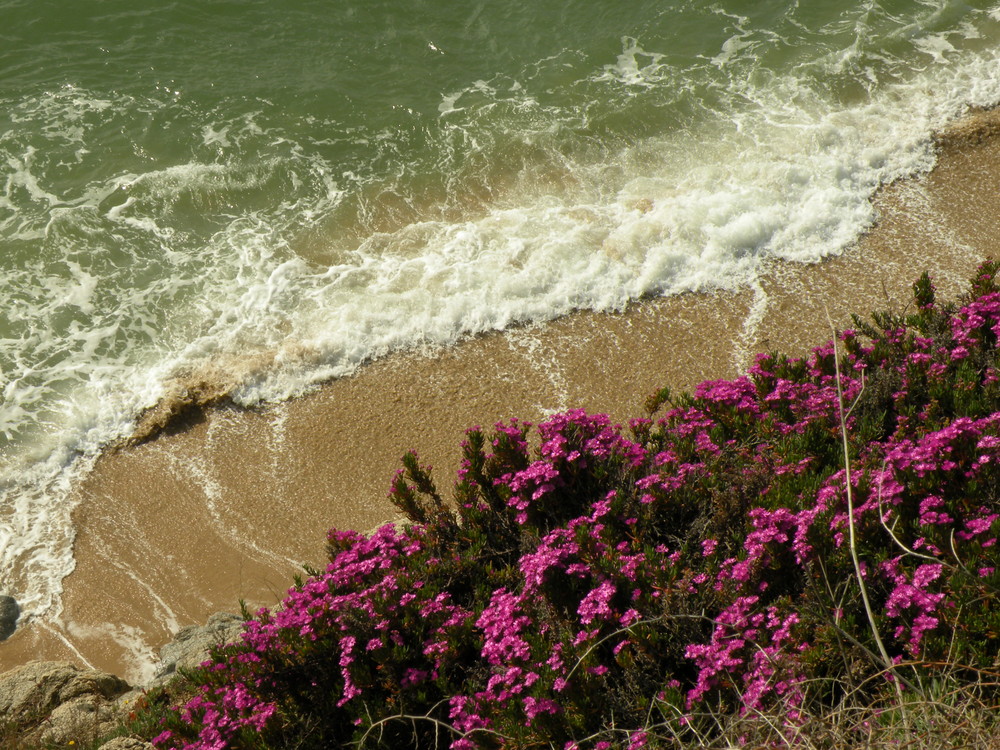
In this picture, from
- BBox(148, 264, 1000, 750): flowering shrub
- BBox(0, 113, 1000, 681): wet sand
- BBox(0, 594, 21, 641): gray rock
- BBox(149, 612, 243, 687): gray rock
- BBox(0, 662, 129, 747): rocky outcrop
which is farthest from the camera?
BBox(0, 113, 1000, 681): wet sand

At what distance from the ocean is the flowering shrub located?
125 inches

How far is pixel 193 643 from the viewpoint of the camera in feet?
19.2

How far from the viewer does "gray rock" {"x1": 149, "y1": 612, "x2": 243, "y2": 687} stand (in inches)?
218

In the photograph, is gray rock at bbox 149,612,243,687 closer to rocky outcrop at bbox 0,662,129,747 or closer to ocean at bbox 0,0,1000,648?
rocky outcrop at bbox 0,662,129,747

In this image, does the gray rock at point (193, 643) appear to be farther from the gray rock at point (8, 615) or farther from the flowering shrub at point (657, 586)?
the gray rock at point (8, 615)

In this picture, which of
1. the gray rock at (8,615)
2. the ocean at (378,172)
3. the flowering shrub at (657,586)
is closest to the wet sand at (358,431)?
the gray rock at (8,615)

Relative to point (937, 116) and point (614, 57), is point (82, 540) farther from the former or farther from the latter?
point (937, 116)

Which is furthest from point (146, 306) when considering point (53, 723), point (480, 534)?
point (480, 534)

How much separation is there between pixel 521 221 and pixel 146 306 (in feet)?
12.8

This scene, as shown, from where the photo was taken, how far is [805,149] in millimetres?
10289

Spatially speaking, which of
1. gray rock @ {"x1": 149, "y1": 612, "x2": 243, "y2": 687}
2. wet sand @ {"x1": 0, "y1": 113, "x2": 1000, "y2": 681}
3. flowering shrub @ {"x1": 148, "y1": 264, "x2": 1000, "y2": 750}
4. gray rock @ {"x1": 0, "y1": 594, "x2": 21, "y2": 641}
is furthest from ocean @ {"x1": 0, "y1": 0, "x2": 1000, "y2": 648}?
flowering shrub @ {"x1": 148, "y1": 264, "x2": 1000, "y2": 750}

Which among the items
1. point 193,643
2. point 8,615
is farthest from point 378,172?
point 193,643

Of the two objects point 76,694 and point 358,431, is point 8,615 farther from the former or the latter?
point 358,431

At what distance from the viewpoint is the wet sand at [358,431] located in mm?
6586
